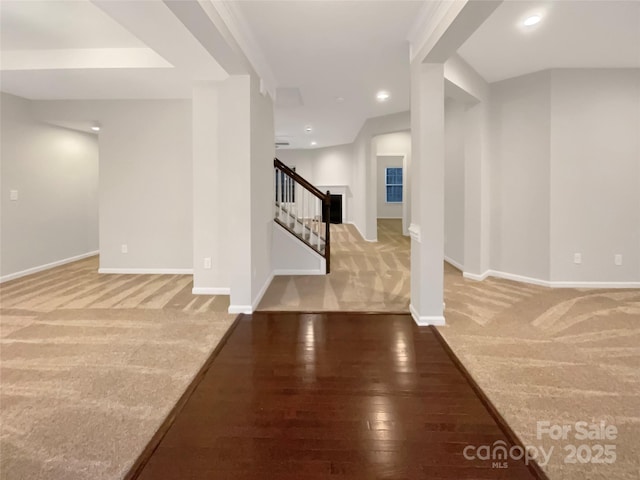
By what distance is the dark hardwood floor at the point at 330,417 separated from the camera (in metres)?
1.47

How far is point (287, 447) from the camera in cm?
159

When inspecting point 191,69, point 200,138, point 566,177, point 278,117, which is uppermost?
point 278,117

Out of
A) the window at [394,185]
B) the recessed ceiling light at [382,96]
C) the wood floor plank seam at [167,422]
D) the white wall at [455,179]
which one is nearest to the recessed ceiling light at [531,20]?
the white wall at [455,179]

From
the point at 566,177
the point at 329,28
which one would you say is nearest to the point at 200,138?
the point at 329,28

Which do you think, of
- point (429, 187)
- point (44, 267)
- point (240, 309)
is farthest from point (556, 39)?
point (44, 267)

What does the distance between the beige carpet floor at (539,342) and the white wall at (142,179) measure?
1774 millimetres

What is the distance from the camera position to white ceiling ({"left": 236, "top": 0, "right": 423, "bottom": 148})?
2717 mm

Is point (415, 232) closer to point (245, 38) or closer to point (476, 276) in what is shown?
point (476, 276)

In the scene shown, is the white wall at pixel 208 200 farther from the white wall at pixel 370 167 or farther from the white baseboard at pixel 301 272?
the white wall at pixel 370 167

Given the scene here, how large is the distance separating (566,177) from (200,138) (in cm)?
435

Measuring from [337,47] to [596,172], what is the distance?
11.1 ft

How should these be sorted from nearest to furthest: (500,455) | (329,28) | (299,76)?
(500,455) → (329,28) → (299,76)

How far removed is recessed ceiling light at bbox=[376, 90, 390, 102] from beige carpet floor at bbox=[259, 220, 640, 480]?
8.54ft

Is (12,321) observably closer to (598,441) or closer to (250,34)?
(250,34)
